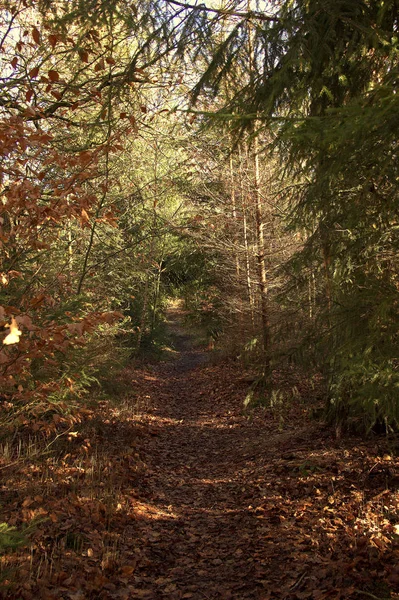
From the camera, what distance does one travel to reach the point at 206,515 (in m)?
6.31

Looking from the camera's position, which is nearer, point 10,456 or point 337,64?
point 337,64

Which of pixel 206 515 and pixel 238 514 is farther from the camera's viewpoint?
pixel 206 515

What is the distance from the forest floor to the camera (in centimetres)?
446

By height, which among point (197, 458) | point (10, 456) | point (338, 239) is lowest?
point (197, 458)

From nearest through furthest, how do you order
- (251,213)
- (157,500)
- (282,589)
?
(282,589), (157,500), (251,213)

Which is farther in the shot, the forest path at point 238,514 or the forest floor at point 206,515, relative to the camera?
the forest path at point 238,514

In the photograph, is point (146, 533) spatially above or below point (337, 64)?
below

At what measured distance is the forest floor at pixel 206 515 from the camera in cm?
446

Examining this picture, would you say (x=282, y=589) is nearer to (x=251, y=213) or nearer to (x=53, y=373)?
(x=53, y=373)

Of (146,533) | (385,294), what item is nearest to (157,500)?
(146,533)

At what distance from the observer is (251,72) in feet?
18.0

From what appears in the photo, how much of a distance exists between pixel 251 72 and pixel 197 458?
20.7ft

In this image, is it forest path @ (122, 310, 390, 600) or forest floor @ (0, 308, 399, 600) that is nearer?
forest floor @ (0, 308, 399, 600)

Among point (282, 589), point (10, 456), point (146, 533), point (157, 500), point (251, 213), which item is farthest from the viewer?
point (251, 213)
